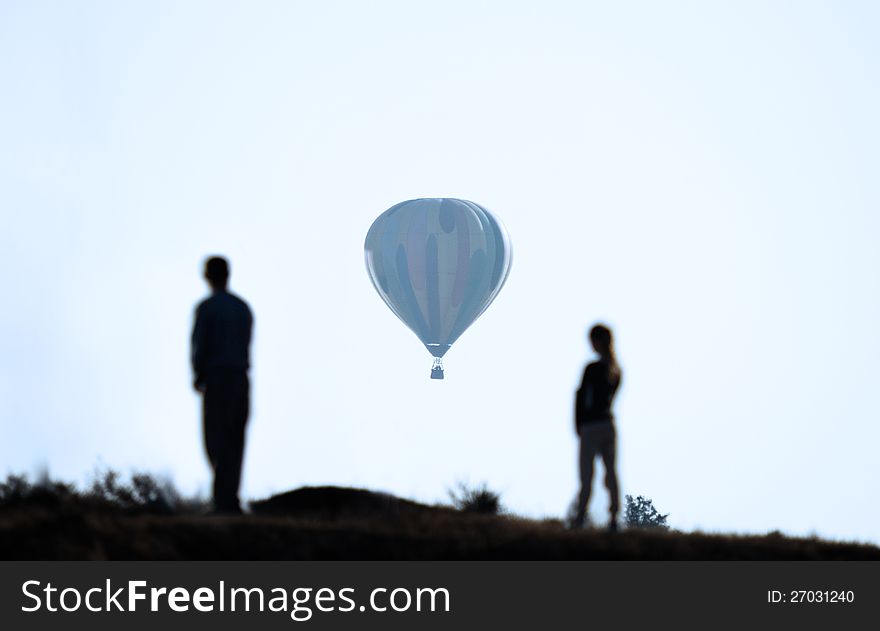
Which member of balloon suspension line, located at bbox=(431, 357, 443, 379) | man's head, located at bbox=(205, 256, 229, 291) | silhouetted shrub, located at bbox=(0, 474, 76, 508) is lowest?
silhouetted shrub, located at bbox=(0, 474, 76, 508)

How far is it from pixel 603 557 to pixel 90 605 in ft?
18.8

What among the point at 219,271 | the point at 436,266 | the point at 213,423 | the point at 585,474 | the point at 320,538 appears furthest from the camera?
the point at 436,266

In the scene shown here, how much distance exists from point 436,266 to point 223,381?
5175 centimetres

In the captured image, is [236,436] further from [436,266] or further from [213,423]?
[436,266]

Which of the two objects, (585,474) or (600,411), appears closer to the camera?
(600,411)

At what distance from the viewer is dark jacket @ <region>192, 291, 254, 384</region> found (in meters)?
23.9

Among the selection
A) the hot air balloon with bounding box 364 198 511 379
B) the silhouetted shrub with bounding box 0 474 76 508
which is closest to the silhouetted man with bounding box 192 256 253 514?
the silhouetted shrub with bounding box 0 474 76 508

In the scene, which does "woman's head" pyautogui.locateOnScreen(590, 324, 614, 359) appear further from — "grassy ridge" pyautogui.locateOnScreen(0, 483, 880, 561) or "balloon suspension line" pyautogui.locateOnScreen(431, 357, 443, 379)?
"balloon suspension line" pyautogui.locateOnScreen(431, 357, 443, 379)

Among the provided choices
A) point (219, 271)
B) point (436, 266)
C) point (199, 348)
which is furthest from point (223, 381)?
point (436, 266)

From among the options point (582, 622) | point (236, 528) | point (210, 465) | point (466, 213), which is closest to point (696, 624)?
point (582, 622)

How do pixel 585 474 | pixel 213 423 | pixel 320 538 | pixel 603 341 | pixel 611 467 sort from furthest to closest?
pixel 585 474 < pixel 611 467 < pixel 603 341 < pixel 213 423 < pixel 320 538

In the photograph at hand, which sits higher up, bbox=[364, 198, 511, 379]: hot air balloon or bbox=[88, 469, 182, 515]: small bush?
bbox=[364, 198, 511, 379]: hot air balloon

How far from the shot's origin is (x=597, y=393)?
24.5 metres

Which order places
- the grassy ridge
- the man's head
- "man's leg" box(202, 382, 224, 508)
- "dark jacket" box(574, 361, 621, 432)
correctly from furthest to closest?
"dark jacket" box(574, 361, 621, 432) < the man's head < "man's leg" box(202, 382, 224, 508) < the grassy ridge
